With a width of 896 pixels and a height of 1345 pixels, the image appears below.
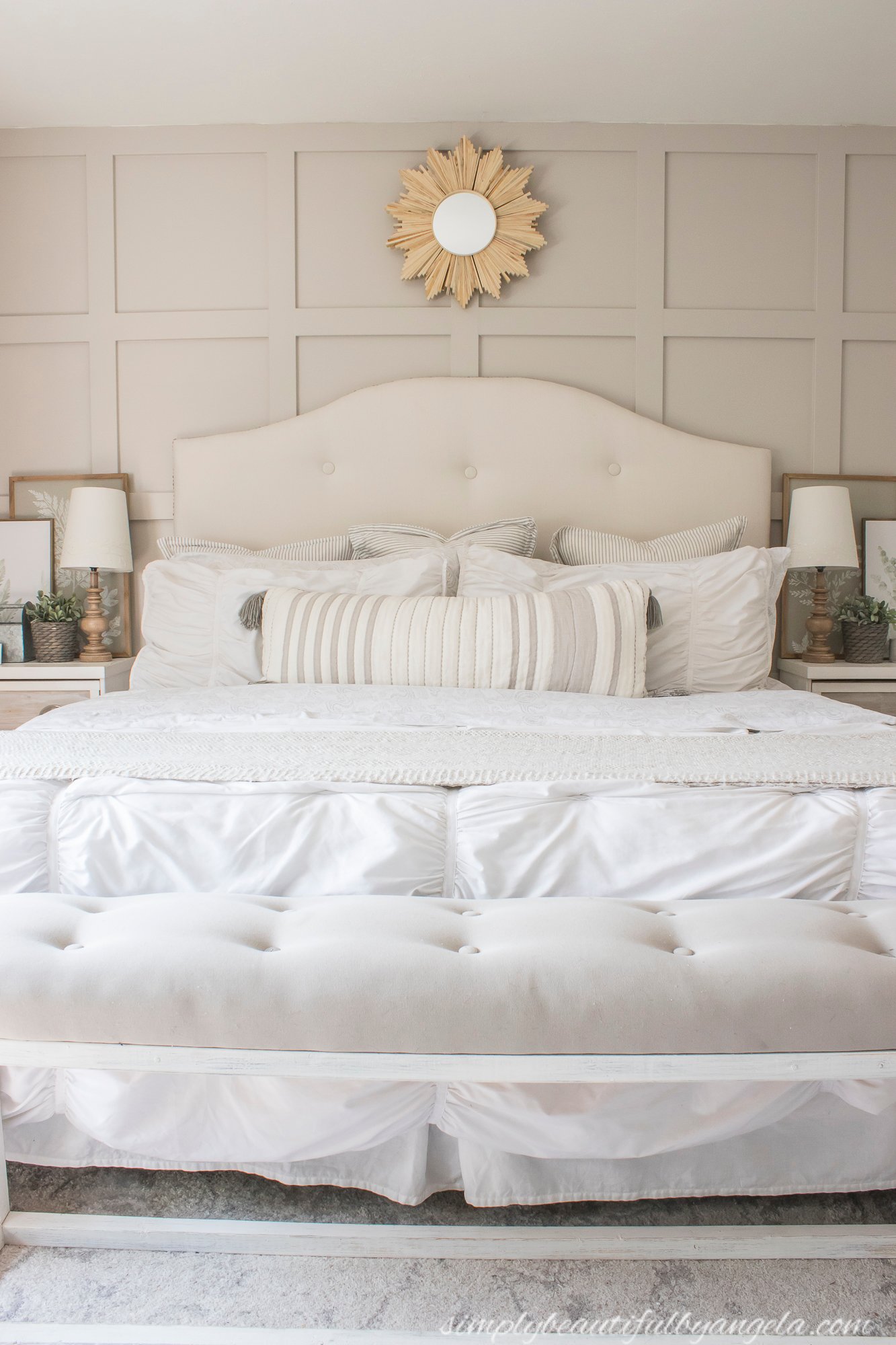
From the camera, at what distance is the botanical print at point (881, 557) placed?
2.93m

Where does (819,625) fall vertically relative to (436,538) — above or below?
below

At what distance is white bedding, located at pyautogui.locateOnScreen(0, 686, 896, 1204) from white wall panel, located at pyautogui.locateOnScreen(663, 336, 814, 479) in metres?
2.02

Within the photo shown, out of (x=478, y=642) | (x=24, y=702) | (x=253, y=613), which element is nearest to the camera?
(x=478, y=642)

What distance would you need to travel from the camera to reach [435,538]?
8.72 ft

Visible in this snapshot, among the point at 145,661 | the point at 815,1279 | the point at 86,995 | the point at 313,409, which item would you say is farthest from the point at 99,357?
the point at 815,1279

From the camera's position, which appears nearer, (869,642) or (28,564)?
(869,642)

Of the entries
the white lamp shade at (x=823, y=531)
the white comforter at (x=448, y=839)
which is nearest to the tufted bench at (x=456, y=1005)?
the white comforter at (x=448, y=839)

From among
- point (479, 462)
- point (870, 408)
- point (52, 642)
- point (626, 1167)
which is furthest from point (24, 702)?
point (870, 408)

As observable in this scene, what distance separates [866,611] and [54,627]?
2.62 m

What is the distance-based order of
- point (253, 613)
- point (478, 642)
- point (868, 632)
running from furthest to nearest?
point (868, 632) → point (253, 613) → point (478, 642)

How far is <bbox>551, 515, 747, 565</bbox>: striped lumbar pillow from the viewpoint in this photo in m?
2.59

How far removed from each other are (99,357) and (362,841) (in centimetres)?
242

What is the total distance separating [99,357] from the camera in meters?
2.95

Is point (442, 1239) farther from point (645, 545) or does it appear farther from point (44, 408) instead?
point (44, 408)
